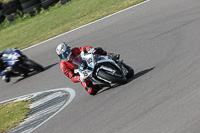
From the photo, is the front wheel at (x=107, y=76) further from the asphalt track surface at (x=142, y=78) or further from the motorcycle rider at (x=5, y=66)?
the motorcycle rider at (x=5, y=66)

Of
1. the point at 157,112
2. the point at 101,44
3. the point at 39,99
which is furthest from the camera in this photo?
the point at 101,44

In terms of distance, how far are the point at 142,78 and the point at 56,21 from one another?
35.5 ft

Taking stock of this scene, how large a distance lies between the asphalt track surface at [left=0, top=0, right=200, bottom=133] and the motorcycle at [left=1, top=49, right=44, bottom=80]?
0.32 m

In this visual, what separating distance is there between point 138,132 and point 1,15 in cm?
1758

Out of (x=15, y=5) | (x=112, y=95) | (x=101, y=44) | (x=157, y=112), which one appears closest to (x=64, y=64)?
(x=112, y=95)

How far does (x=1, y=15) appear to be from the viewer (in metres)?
21.5

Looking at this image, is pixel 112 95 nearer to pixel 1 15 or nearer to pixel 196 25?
pixel 196 25

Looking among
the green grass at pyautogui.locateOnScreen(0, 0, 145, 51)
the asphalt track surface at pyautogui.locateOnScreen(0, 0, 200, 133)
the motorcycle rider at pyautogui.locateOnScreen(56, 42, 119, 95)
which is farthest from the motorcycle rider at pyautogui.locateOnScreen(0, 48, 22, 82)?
the motorcycle rider at pyautogui.locateOnScreen(56, 42, 119, 95)

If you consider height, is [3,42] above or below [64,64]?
below

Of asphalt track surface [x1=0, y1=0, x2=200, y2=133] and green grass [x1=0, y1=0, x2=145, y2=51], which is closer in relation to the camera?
asphalt track surface [x1=0, y1=0, x2=200, y2=133]

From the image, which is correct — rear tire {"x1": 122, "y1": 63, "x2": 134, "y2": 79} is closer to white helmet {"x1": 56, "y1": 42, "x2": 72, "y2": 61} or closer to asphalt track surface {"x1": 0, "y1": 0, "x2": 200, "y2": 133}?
asphalt track surface {"x1": 0, "y1": 0, "x2": 200, "y2": 133}

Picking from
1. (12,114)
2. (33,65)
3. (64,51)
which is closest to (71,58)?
(64,51)

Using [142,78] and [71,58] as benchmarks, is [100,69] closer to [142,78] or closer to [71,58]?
[71,58]

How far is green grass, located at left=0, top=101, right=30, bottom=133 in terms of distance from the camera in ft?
30.8
